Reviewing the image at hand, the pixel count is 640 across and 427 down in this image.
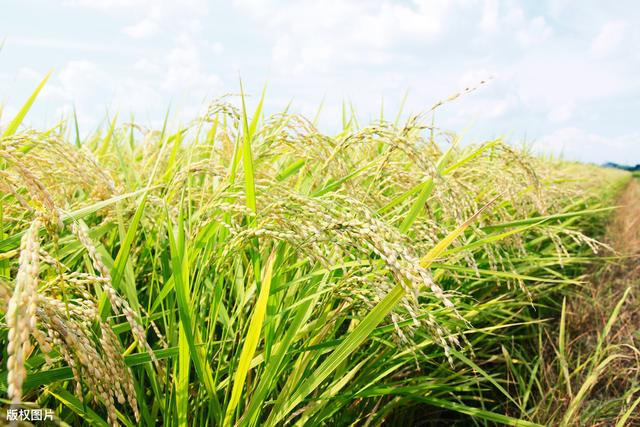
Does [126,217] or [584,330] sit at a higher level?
[126,217]

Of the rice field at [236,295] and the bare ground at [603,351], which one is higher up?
the rice field at [236,295]

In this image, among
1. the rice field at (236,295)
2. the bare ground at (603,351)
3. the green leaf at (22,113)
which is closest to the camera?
the rice field at (236,295)

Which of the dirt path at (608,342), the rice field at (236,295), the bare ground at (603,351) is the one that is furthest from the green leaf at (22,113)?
the dirt path at (608,342)

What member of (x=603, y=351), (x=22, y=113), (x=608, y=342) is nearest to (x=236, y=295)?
(x=22, y=113)

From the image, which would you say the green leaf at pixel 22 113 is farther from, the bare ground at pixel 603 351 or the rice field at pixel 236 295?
the bare ground at pixel 603 351

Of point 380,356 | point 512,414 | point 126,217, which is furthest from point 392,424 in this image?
point 126,217

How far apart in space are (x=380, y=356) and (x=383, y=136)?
29.1 inches

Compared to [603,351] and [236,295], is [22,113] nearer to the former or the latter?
[236,295]

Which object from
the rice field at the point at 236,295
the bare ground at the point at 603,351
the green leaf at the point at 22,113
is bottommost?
the bare ground at the point at 603,351

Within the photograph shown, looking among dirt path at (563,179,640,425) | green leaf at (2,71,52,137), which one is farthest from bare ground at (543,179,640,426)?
green leaf at (2,71,52,137)

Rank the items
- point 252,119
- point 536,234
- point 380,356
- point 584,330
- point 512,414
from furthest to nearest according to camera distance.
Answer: point 536,234
point 584,330
point 512,414
point 252,119
point 380,356

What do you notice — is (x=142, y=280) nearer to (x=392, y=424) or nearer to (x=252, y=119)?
(x=252, y=119)

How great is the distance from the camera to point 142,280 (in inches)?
75.3

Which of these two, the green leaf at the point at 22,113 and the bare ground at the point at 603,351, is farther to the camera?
the bare ground at the point at 603,351
